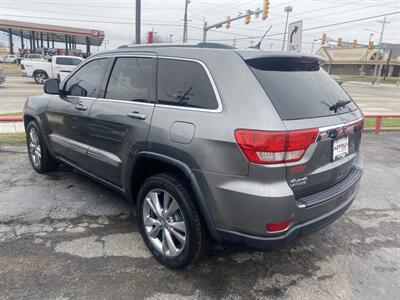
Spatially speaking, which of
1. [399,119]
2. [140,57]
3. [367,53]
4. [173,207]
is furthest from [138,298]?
[367,53]

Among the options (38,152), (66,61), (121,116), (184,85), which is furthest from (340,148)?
(66,61)

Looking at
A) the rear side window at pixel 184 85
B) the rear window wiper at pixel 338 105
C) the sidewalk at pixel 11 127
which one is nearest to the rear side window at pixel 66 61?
the sidewalk at pixel 11 127

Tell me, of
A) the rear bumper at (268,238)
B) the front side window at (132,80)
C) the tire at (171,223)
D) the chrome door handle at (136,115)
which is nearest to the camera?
the rear bumper at (268,238)

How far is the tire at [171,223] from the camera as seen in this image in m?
2.55

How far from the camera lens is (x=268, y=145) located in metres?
2.17

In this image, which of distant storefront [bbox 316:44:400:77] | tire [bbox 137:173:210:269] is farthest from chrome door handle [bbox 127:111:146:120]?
distant storefront [bbox 316:44:400:77]

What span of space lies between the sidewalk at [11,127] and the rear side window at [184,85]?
6095 millimetres

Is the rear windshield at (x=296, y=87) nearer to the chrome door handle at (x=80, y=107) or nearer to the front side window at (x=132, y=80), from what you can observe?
the front side window at (x=132, y=80)

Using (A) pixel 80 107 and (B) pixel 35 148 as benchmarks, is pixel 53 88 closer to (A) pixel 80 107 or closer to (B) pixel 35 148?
(A) pixel 80 107

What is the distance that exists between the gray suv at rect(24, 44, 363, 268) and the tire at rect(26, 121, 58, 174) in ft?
5.29

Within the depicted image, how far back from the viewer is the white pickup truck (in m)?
20.2

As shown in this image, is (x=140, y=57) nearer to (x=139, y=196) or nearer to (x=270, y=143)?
(x=139, y=196)

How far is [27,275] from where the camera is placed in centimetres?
266

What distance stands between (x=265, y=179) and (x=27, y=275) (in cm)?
202
